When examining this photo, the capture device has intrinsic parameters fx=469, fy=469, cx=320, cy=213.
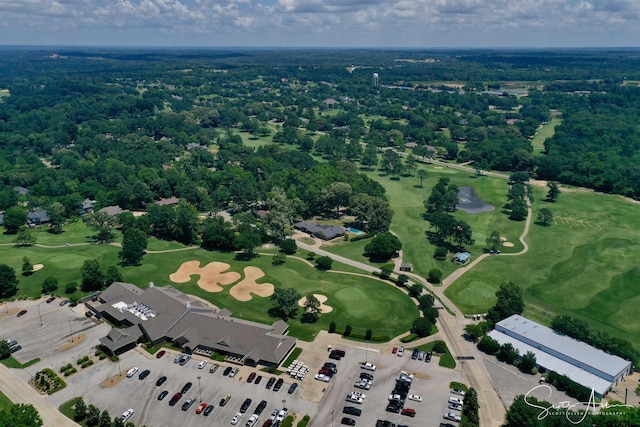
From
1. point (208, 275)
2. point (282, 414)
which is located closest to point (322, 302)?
point (208, 275)

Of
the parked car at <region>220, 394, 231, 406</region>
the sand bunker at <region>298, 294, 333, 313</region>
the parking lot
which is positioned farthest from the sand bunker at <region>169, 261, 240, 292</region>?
Answer: the parked car at <region>220, 394, 231, 406</region>

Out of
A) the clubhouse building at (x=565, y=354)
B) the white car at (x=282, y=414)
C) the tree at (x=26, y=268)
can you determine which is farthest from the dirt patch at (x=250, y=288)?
the tree at (x=26, y=268)

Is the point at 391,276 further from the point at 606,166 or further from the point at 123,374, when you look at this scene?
the point at 606,166

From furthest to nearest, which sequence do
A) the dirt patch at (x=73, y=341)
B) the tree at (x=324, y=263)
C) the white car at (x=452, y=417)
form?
the tree at (x=324, y=263) < the dirt patch at (x=73, y=341) < the white car at (x=452, y=417)

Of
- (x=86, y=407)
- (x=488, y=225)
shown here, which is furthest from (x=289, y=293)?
(x=488, y=225)

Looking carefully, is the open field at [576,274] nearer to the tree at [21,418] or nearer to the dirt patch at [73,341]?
the dirt patch at [73,341]

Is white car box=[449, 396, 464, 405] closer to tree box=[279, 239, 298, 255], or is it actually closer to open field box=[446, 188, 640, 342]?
open field box=[446, 188, 640, 342]
